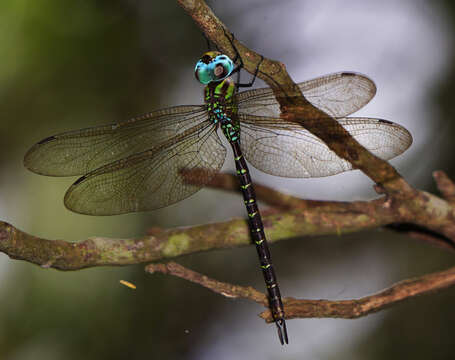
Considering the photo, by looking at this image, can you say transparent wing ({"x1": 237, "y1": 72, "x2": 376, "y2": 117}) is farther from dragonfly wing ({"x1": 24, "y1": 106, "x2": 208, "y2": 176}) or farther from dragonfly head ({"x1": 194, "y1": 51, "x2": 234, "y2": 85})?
dragonfly wing ({"x1": 24, "y1": 106, "x2": 208, "y2": 176})

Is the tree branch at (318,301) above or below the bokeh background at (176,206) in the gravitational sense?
below

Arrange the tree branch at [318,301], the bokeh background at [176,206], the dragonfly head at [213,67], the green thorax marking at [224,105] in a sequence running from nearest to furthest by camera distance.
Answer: the tree branch at [318,301], the dragonfly head at [213,67], the green thorax marking at [224,105], the bokeh background at [176,206]

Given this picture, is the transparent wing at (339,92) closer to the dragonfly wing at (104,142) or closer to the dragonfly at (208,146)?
the dragonfly at (208,146)

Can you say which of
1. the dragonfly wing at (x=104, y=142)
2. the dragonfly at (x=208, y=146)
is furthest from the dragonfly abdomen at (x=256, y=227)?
the dragonfly wing at (x=104, y=142)

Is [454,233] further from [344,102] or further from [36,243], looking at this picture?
[36,243]

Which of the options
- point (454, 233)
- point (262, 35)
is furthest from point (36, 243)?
point (454, 233)

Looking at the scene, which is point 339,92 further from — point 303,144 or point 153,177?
point 153,177

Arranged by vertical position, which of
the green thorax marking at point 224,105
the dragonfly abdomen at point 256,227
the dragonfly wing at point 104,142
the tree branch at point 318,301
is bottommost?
the tree branch at point 318,301

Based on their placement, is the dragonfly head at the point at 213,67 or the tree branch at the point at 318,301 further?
the dragonfly head at the point at 213,67
